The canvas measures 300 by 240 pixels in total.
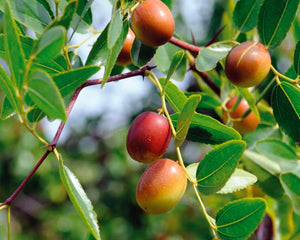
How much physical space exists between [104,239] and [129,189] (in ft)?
1.53

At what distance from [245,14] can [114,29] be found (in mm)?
538

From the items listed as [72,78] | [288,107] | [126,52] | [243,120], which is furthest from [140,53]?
[243,120]

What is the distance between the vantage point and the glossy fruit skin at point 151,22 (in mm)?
976

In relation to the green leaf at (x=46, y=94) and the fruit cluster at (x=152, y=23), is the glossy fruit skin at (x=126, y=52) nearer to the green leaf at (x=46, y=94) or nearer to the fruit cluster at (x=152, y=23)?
the fruit cluster at (x=152, y=23)

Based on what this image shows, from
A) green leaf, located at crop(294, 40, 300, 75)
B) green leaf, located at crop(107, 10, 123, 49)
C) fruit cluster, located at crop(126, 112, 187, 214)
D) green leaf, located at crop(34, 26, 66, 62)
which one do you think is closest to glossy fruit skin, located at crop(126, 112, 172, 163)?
fruit cluster, located at crop(126, 112, 187, 214)

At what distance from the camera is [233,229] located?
3.24ft

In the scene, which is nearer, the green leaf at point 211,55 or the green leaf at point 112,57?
the green leaf at point 112,57

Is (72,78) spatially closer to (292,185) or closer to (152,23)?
(152,23)

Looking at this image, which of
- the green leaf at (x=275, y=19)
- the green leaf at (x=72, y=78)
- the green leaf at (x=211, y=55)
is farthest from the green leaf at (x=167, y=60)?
the green leaf at (x=72, y=78)

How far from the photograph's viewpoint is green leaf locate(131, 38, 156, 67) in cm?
107

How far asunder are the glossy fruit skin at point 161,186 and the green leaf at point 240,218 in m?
0.13

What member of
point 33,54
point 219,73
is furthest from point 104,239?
point 33,54

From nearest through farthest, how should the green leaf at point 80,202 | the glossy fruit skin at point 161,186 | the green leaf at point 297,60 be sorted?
the green leaf at point 80,202 < the glossy fruit skin at point 161,186 < the green leaf at point 297,60

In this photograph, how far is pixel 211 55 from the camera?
A: 114 cm
